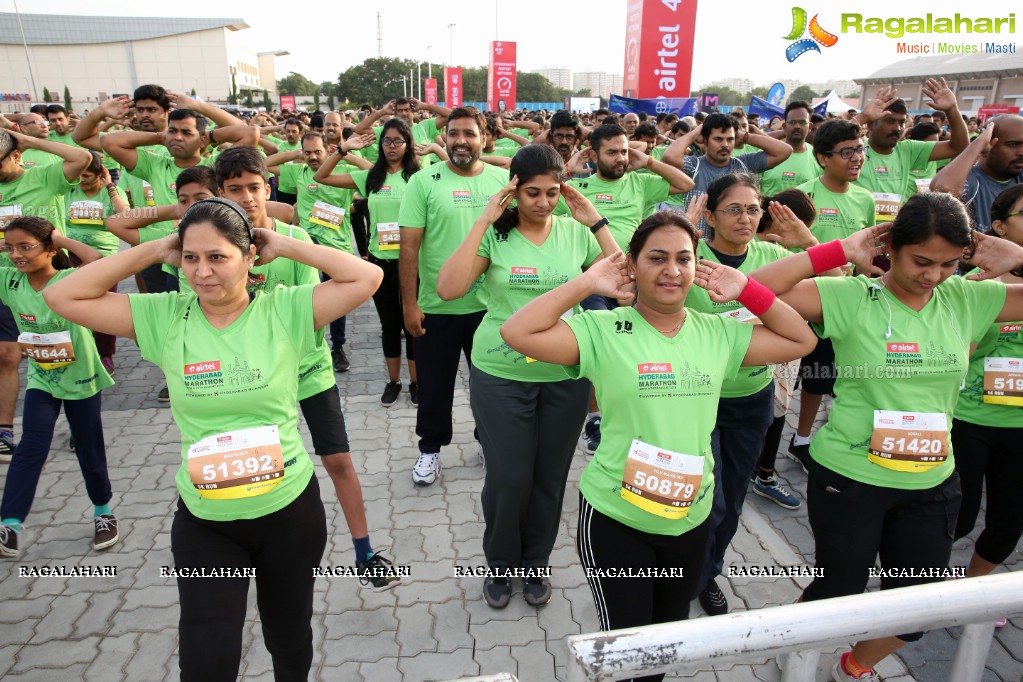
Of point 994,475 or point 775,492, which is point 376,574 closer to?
point 775,492

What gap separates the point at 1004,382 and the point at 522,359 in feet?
6.99

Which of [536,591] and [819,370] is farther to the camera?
[819,370]

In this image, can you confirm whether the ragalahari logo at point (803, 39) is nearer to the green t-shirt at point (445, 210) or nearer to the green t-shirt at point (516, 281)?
the green t-shirt at point (445, 210)

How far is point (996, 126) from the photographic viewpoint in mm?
4496

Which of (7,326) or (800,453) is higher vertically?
(7,326)

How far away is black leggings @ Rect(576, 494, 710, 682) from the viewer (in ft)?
7.30

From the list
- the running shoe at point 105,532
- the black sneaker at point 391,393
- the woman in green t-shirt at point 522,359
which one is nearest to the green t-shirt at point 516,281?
the woman in green t-shirt at point 522,359

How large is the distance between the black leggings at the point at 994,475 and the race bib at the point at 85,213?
21.5 feet

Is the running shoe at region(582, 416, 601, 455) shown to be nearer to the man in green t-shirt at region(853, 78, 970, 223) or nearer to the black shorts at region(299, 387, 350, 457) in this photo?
the black shorts at region(299, 387, 350, 457)

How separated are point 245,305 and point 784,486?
372cm

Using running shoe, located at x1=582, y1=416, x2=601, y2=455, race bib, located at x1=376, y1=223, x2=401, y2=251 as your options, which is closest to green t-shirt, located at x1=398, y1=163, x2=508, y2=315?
race bib, located at x1=376, y1=223, x2=401, y2=251

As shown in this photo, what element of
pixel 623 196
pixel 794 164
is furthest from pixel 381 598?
pixel 794 164

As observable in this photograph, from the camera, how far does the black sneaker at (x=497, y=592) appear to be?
128 inches

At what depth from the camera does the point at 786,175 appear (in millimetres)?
6008
